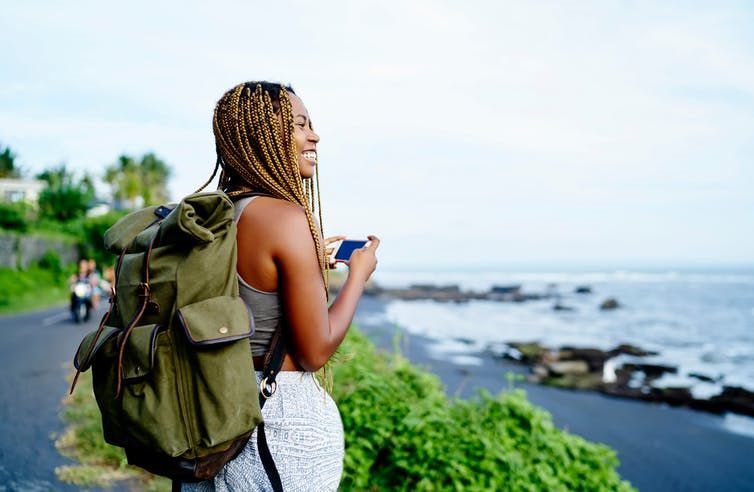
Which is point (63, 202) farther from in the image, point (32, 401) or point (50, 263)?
point (32, 401)

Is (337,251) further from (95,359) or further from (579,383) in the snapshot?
(579,383)

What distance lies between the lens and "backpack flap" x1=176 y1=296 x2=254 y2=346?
1.53 m

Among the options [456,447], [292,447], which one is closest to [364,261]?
[292,447]

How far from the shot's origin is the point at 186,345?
5.15ft

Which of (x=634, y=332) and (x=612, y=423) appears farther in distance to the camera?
(x=634, y=332)

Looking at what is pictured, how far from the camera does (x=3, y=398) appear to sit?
6.80 meters

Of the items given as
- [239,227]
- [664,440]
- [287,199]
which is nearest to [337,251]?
[287,199]

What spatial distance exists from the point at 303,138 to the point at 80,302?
47.4ft

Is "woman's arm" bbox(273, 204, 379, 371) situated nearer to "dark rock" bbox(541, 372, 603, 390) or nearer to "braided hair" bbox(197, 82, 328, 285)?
"braided hair" bbox(197, 82, 328, 285)

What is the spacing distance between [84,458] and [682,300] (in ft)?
187

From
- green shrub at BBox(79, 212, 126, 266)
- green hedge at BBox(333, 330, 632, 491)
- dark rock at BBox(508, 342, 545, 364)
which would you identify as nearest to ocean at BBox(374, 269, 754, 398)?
dark rock at BBox(508, 342, 545, 364)

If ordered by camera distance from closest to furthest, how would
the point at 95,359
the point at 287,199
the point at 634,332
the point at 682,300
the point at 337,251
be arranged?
1. the point at 95,359
2. the point at 287,199
3. the point at 337,251
4. the point at 634,332
5. the point at 682,300

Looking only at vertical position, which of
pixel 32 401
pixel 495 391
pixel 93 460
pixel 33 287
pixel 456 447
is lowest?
pixel 495 391

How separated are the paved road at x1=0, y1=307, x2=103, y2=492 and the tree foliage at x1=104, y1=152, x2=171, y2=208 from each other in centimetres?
4076
